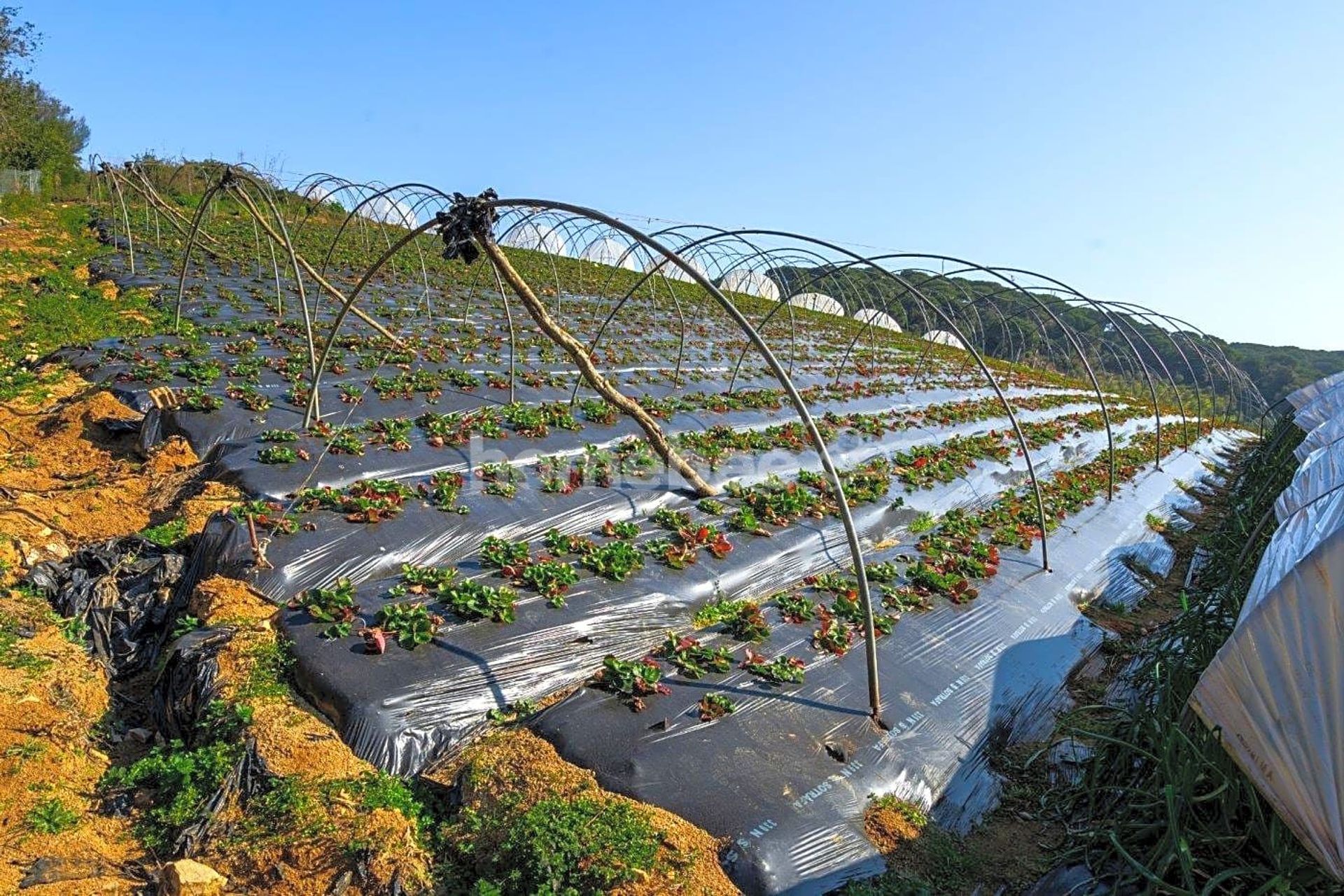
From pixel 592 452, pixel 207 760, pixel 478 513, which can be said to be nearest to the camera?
pixel 207 760

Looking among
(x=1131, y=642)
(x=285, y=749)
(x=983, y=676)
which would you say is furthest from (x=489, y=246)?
(x=1131, y=642)

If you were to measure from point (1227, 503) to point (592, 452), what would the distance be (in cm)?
1339

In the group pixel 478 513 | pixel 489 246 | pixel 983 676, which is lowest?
pixel 983 676

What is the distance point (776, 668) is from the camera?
5.55 m

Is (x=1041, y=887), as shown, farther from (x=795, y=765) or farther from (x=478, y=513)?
(x=478, y=513)

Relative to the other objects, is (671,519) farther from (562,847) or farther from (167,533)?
(167,533)

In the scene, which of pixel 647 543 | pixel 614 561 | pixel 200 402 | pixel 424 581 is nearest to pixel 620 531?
pixel 647 543

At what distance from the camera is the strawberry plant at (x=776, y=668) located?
550 centimetres

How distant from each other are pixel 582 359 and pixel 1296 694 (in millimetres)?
6241

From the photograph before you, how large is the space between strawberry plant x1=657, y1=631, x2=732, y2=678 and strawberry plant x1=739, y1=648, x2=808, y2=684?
173 millimetres

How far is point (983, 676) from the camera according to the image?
6.19 metres

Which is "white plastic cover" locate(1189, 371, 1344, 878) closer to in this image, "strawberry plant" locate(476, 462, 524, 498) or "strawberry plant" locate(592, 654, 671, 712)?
"strawberry plant" locate(592, 654, 671, 712)

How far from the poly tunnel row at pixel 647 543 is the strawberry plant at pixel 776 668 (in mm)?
28

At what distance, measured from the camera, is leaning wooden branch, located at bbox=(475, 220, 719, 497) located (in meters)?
6.88
